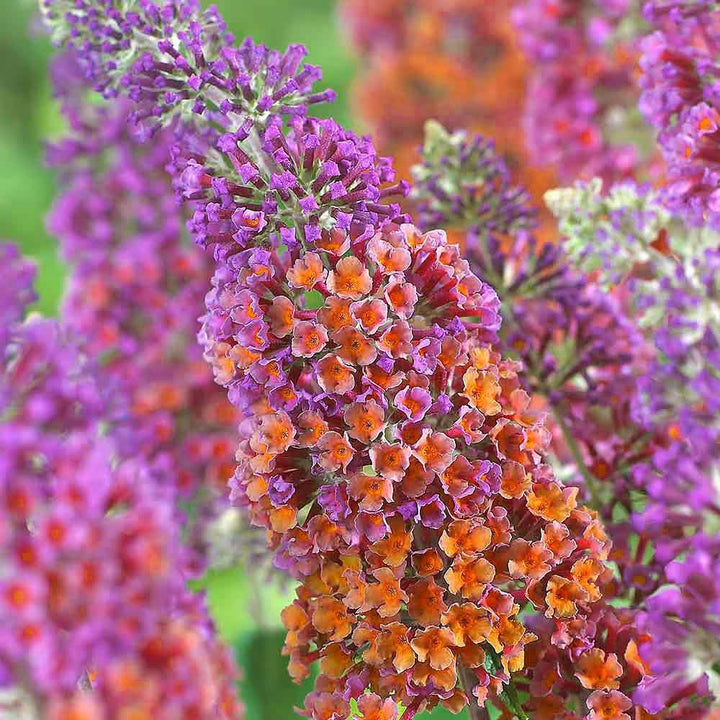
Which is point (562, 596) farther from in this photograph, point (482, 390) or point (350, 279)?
point (350, 279)

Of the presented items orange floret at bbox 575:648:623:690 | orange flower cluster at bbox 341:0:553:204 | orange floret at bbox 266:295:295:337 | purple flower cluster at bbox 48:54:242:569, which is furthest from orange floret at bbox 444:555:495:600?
orange flower cluster at bbox 341:0:553:204

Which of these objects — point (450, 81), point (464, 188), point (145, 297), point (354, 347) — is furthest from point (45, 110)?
point (354, 347)

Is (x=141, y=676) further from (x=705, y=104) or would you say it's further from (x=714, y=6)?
(x=714, y=6)

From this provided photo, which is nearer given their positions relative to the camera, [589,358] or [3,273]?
[3,273]

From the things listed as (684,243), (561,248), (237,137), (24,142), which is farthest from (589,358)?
(24,142)

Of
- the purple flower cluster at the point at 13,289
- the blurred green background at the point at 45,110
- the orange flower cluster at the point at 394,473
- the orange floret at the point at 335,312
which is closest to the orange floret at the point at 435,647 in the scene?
the orange flower cluster at the point at 394,473

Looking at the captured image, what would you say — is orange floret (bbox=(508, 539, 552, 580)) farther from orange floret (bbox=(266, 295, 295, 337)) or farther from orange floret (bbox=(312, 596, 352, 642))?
orange floret (bbox=(266, 295, 295, 337))
